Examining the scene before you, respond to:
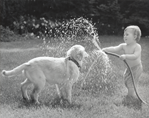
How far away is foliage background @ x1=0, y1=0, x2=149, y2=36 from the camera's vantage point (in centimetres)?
994

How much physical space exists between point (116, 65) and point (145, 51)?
199cm

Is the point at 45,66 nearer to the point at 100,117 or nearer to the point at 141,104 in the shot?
the point at 100,117

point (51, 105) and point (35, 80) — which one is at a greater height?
point (35, 80)

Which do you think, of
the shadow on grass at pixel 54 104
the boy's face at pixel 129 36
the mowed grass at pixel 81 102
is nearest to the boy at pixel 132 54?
the boy's face at pixel 129 36

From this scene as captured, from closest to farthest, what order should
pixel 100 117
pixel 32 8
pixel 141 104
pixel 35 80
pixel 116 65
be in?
pixel 100 117 < pixel 35 80 < pixel 141 104 < pixel 116 65 < pixel 32 8

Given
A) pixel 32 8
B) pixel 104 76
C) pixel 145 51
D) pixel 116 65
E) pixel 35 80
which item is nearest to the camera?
pixel 35 80

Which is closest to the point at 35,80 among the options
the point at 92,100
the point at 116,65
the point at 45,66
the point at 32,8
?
the point at 45,66

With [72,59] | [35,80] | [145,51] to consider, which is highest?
[72,59]

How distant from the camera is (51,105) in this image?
3.29m

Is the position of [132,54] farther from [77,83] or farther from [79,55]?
[77,83]

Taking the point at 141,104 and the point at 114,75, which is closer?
the point at 141,104

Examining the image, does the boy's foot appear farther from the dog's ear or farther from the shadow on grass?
the dog's ear

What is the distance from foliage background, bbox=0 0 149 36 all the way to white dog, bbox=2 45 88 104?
6.65m

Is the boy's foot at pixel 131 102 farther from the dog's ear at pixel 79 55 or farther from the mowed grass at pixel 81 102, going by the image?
the dog's ear at pixel 79 55
